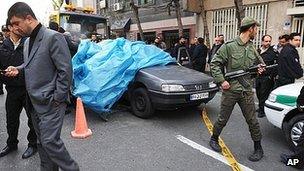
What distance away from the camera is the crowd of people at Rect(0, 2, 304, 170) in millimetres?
2945

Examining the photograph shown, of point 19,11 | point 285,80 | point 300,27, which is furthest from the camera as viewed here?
point 300,27

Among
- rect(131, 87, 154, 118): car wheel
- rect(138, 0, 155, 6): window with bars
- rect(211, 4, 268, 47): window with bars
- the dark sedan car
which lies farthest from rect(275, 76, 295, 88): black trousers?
rect(138, 0, 155, 6): window with bars

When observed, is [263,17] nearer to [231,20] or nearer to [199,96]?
[231,20]

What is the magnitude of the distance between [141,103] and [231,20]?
10393mm

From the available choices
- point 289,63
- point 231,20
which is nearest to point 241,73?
point 289,63

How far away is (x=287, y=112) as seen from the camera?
436cm

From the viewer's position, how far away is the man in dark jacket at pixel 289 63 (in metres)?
5.47

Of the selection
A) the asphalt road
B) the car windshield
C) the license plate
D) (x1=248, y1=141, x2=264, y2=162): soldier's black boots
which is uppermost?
the car windshield

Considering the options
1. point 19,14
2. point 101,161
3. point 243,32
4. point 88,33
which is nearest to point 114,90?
point 101,161

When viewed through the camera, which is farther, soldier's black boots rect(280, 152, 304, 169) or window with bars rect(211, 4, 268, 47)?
window with bars rect(211, 4, 268, 47)

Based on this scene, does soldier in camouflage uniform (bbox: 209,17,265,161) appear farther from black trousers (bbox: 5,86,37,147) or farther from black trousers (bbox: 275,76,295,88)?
black trousers (bbox: 5,86,37,147)

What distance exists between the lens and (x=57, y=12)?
32.3ft

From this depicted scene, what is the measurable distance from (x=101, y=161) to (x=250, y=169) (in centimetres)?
184

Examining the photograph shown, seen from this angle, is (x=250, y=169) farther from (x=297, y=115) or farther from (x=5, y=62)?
(x=5, y=62)
